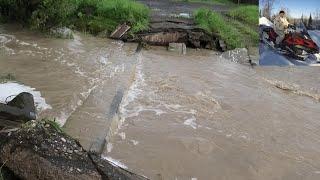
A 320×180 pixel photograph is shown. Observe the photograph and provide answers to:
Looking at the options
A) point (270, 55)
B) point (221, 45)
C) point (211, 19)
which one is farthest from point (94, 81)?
point (211, 19)

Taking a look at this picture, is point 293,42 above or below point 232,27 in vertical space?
above

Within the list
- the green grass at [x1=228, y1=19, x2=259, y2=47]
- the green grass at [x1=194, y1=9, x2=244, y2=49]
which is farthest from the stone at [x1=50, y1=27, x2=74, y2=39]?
the green grass at [x1=228, y1=19, x2=259, y2=47]

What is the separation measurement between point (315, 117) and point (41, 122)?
5.42m

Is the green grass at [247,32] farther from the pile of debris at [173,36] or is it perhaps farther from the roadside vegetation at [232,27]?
the pile of debris at [173,36]

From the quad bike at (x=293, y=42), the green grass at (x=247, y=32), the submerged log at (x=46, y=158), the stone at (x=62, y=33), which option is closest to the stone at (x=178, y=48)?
the green grass at (x=247, y=32)

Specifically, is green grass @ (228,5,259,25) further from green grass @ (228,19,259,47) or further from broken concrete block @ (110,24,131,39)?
broken concrete block @ (110,24,131,39)

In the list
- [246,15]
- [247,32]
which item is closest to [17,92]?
[247,32]

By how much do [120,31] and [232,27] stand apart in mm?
3649

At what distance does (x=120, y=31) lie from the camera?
1276 cm

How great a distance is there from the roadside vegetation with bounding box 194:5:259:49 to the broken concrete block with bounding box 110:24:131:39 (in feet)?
7.06

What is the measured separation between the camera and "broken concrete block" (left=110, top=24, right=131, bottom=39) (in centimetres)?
1257

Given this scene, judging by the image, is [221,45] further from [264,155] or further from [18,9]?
[264,155]

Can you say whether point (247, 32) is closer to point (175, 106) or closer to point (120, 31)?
point (120, 31)

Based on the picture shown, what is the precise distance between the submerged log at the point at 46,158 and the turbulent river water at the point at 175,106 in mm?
1182
